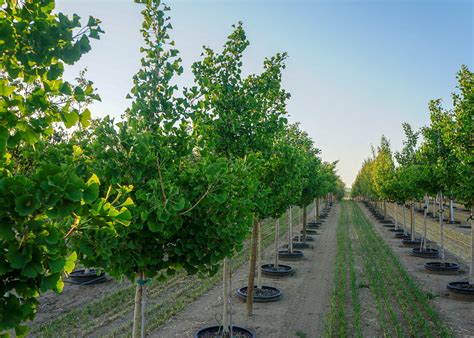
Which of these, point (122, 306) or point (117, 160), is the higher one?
point (117, 160)

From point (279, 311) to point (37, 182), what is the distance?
9045 millimetres

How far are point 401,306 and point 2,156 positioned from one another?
1044cm

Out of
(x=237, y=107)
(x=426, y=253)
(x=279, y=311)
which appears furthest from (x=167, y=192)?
(x=426, y=253)

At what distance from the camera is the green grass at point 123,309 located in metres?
8.58

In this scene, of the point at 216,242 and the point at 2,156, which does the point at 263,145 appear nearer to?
the point at 216,242

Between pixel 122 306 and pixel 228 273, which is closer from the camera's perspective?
pixel 228 273

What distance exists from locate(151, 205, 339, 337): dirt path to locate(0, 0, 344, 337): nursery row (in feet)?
2.88

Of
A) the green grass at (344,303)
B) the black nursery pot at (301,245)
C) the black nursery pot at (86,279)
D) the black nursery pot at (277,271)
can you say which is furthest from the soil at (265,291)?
the black nursery pot at (301,245)

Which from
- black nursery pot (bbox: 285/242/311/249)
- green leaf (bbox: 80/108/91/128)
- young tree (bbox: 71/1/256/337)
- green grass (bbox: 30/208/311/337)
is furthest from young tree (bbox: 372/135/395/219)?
green leaf (bbox: 80/108/91/128)

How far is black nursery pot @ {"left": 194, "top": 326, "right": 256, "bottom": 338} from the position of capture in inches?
316

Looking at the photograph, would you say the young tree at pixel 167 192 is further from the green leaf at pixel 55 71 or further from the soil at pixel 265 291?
the soil at pixel 265 291

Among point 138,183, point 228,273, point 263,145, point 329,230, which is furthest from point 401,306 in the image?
point 329,230

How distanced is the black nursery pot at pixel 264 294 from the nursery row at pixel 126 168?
5.13 feet

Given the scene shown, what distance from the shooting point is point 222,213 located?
4.56m
